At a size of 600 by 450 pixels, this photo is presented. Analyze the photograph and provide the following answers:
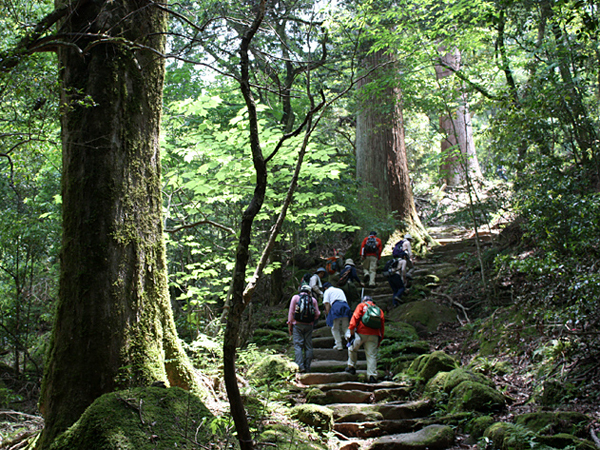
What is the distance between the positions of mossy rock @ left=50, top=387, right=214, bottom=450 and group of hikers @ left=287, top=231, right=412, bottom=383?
15.4ft

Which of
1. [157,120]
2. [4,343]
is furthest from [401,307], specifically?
[4,343]

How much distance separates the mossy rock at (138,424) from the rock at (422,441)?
7.61 feet

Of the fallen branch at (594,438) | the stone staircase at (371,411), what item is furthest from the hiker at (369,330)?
the fallen branch at (594,438)

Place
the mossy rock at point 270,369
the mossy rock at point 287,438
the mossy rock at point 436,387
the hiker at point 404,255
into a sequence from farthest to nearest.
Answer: the hiker at point 404,255 → the mossy rock at point 270,369 → the mossy rock at point 436,387 → the mossy rock at point 287,438

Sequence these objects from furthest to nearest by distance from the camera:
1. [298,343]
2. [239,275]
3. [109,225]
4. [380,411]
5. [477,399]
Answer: [298,343]
[380,411]
[477,399]
[109,225]
[239,275]

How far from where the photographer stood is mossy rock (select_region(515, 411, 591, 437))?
408 centimetres

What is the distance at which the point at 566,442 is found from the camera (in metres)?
3.76

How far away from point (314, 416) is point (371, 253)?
7499 mm

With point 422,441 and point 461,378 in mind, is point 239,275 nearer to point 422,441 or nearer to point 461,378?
point 422,441

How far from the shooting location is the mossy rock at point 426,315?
10.1 metres

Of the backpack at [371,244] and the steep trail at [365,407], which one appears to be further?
the backpack at [371,244]

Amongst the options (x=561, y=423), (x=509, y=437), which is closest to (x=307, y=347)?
(x=509, y=437)

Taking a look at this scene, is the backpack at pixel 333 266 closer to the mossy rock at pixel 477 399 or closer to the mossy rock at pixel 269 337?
the mossy rock at pixel 269 337

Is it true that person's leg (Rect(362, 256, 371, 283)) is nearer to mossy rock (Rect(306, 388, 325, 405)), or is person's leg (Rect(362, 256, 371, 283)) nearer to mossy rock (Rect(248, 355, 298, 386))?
mossy rock (Rect(248, 355, 298, 386))
